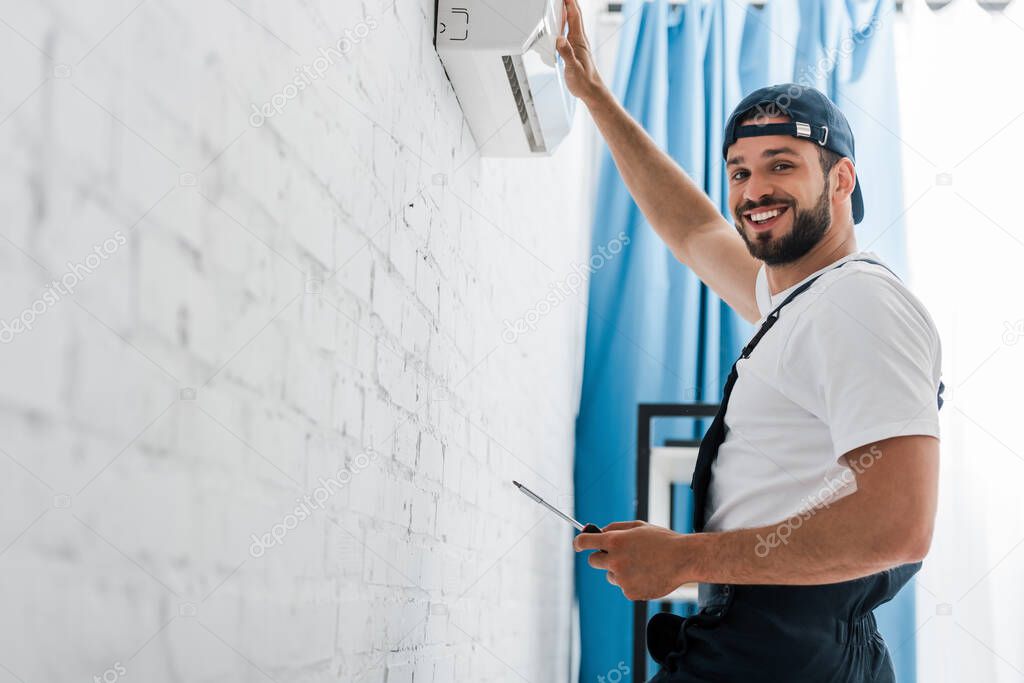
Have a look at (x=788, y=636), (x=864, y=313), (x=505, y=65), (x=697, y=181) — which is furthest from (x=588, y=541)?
(x=697, y=181)

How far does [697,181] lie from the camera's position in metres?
2.83

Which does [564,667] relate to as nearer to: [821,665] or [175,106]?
[821,665]

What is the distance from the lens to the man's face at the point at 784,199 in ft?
4.23

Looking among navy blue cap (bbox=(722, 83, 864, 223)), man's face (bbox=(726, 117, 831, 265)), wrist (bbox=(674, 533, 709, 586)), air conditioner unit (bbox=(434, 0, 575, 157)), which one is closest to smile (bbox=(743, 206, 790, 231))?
man's face (bbox=(726, 117, 831, 265))

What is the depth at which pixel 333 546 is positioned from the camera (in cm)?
87

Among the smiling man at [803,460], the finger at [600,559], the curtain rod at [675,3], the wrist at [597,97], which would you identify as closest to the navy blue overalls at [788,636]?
the smiling man at [803,460]

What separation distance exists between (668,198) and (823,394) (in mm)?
761

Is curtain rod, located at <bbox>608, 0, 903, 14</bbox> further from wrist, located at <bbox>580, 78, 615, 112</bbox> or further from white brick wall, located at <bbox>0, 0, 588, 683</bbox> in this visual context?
white brick wall, located at <bbox>0, 0, 588, 683</bbox>

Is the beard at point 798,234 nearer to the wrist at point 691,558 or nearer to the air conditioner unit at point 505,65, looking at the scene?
the air conditioner unit at point 505,65

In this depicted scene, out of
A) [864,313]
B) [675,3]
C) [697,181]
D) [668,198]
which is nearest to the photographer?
[864,313]

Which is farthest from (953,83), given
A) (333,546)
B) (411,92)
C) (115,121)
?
(115,121)

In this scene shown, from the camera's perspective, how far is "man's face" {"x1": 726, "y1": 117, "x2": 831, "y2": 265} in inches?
50.7

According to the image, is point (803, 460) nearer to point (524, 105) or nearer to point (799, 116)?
point (799, 116)

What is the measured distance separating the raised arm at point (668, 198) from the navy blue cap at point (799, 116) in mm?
297
